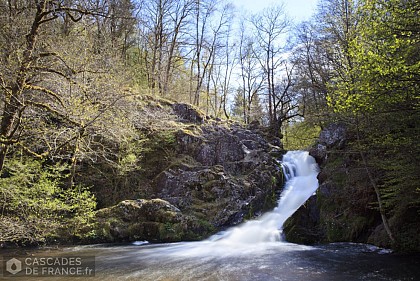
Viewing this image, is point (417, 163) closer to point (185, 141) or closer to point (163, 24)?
point (185, 141)

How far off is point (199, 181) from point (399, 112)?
8.37 metres

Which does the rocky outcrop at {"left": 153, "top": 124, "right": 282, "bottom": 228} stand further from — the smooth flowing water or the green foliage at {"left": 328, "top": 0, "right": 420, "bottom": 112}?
the green foliage at {"left": 328, "top": 0, "right": 420, "bottom": 112}

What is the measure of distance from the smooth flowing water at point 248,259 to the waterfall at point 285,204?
37 mm

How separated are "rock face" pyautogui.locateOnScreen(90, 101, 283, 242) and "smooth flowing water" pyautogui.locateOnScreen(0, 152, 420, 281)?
79 centimetres

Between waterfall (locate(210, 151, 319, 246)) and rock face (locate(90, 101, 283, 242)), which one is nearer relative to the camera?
waterfall (locate(210, 151, 319, 246))

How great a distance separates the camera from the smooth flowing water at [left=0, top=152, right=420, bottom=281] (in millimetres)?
6414

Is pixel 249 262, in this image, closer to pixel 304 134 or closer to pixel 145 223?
pixel 145 223

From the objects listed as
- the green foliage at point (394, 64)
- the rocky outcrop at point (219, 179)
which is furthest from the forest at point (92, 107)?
the rocky outcrop at point (219, 179)

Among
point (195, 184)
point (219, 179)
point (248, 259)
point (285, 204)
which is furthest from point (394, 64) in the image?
point (195, 184)

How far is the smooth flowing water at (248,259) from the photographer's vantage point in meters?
6.41

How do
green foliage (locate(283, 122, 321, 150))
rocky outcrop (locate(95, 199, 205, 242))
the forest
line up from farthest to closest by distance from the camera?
1. green foliage (locate(283, 122, 321, 150))
2. rocky outcrop (locate(95, 199, 205, 242))
3. the forest

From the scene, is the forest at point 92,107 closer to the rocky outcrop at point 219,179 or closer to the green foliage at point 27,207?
the green foliage at point 27,207

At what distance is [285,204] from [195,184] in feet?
12.7

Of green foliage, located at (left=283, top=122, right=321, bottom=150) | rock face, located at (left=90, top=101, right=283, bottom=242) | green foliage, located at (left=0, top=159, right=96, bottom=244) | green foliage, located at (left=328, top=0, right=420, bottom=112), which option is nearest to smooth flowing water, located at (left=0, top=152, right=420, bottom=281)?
rock face, located at (left=90, top=101, right=283, bottom=242)
